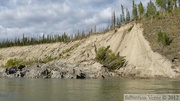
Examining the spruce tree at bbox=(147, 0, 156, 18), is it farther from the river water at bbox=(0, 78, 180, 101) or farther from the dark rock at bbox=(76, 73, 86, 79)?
the river water at bbox=(0, 78, 180, 101)

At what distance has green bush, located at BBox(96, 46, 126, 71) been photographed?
93.9 metres

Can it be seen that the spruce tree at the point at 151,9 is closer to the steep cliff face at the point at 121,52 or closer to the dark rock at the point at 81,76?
the steep cliff face at the point at 121,52

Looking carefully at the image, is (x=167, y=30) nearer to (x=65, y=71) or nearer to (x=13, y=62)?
(x=65, y=71)

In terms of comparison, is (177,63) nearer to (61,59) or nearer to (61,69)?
(61,69)

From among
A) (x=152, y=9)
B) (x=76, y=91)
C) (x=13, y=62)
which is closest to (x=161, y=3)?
(x=152, y=9)

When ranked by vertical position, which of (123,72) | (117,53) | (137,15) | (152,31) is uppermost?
(137,15)

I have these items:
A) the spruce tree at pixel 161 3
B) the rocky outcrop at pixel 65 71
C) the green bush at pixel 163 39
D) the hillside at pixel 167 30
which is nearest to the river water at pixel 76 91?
the hillside at pixel 167 30

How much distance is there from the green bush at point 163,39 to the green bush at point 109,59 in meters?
13.3

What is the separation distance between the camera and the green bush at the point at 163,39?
88188mm

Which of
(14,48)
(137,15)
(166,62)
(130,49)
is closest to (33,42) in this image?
(14,48)

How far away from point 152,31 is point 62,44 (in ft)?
184

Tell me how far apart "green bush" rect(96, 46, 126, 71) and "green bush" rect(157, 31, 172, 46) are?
43.8ft

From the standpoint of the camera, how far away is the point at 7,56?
16200 cm

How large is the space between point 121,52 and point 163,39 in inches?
699
